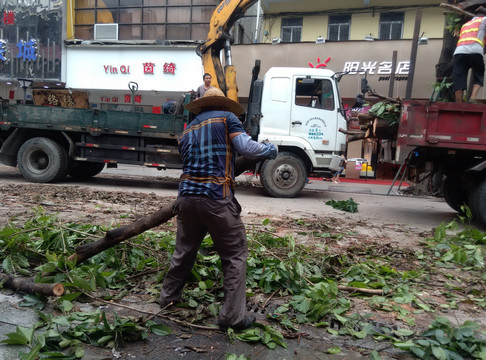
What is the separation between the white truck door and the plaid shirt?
612cm

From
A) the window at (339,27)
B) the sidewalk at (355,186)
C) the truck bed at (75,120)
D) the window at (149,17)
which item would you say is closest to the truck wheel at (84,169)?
the truck bed at (75,120)

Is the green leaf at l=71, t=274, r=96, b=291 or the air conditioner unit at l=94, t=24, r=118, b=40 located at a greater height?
the air conditioner unit at l=94, t=24, r=118, b=40

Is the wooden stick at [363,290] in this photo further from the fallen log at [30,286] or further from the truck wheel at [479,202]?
the truck wheel at [479,202]

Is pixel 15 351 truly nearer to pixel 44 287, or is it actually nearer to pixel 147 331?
pixel 44 287

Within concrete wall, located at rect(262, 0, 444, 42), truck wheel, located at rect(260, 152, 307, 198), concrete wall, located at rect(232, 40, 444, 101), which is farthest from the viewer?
concrete wall, located at rect(262, 0, 444, 42)

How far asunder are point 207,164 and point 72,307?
1.42m

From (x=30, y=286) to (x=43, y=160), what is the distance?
7.34 metres

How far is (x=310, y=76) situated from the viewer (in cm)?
875

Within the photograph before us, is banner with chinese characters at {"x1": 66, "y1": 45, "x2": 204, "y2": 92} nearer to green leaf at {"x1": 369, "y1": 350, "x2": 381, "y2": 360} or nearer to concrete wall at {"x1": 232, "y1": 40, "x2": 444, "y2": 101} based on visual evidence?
concrete wall at {"x1": 232, "y1": 40, "x2": 444, "y2": 101}

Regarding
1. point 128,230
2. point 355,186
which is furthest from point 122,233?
→ point 355,186

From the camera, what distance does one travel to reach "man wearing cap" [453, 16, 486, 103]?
626 cm

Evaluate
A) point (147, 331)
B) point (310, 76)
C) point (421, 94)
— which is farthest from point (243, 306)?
point (421, 94)

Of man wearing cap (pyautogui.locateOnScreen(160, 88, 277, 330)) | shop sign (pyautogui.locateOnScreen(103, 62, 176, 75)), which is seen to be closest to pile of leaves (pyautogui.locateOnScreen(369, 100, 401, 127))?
man wearing cap (pyautogui.locateOnScreen(160, 88, 277, 330))

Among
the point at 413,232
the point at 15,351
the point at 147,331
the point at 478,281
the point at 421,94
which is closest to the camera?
the point at 15,351
